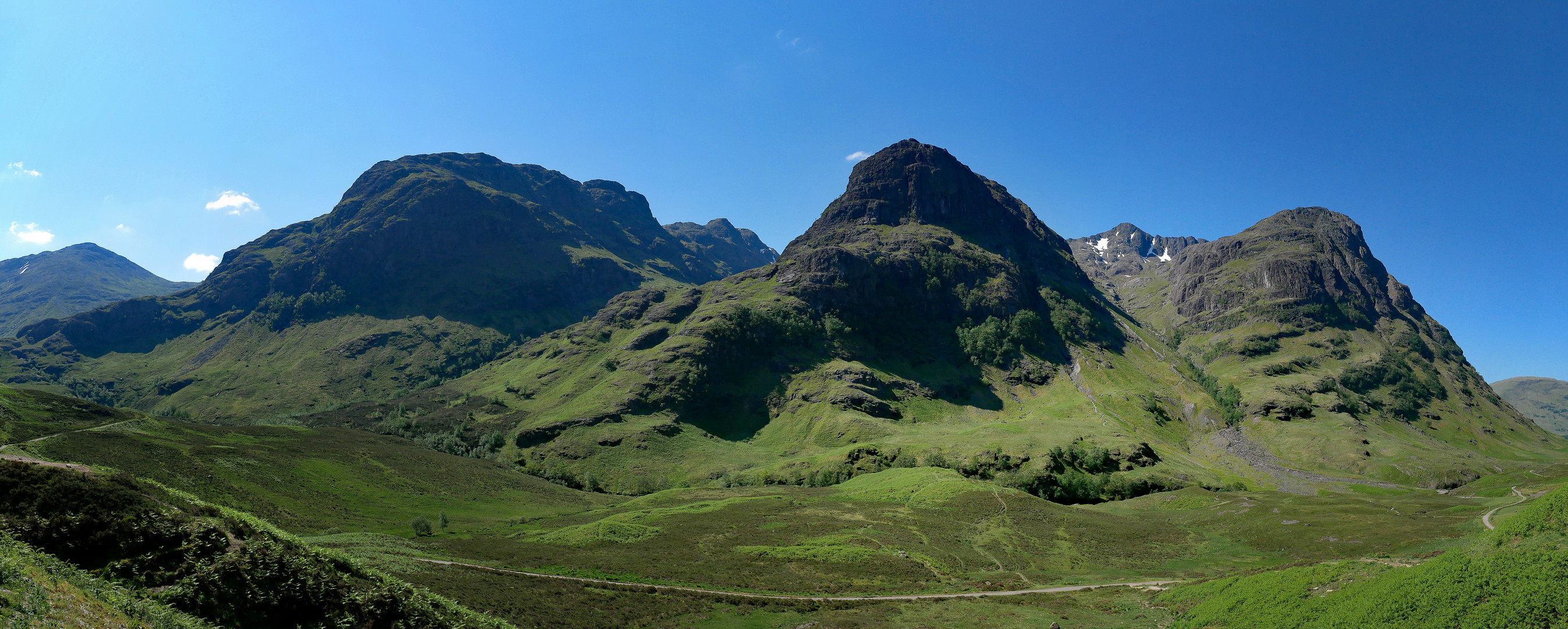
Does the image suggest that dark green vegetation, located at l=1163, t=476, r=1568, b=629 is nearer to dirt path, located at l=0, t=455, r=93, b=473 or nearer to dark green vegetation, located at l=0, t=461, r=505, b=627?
dark green vegetation, located at l=0, t=461, r=505, b=627

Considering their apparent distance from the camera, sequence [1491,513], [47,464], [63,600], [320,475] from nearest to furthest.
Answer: [63,600] → [47,464] → [1491,513] → [320,475]

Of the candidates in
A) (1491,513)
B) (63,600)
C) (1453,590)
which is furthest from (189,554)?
(1491,513)

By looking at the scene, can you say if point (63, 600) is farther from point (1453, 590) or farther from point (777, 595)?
point (1453, 590)

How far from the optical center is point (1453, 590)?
26.0 meters

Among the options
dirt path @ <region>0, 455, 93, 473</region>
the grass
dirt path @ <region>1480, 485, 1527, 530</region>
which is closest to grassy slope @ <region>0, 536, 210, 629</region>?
dirt path @ <region>0, 455, 93, 473</region>

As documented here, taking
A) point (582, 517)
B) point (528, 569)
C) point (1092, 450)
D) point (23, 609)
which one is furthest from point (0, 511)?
point (1092, 450)

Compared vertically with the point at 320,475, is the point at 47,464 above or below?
above

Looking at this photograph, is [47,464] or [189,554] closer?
[189,554]

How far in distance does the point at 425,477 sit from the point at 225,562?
140 meters

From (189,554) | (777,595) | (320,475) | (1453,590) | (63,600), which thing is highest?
(1453,590)

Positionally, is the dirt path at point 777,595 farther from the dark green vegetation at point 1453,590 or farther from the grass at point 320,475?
the grass at point 320,475

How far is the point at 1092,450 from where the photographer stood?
156500 mm

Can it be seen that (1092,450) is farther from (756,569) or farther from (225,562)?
(225,562)

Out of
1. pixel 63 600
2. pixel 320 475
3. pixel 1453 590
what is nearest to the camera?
pixel 63 600
